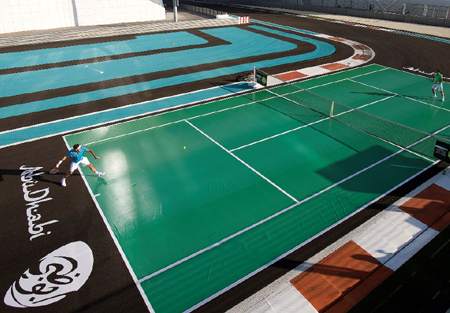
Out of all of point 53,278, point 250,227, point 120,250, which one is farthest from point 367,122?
point 53,278

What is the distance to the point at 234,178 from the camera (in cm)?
1407

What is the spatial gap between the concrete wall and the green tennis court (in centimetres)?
3491

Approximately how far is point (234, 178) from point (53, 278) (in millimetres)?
7884

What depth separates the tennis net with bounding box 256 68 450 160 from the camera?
16.4 meters

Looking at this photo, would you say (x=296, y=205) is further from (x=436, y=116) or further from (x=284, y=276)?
(x=436, y=116)

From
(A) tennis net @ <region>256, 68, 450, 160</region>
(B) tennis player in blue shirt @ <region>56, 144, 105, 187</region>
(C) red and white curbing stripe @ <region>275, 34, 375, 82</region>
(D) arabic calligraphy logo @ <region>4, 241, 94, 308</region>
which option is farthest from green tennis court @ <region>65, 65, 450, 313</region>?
(C) red and white curbing stripe @ <region>275, 34, 375, 82</region>

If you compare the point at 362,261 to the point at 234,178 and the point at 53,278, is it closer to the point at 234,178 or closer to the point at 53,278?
the point at 234,178

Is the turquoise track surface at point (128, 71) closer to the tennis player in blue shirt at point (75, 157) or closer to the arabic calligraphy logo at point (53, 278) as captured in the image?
the tennis player in blue shirt at point (75, 157)

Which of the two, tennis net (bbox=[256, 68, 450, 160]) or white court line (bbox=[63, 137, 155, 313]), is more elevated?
tennis net (bbox=[256, 68, 450, 160])

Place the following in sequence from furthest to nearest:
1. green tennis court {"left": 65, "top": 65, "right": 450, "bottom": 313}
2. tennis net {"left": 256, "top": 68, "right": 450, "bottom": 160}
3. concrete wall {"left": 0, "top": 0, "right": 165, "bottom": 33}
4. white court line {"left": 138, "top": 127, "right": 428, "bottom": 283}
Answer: concrete wall {"left": 0, "top": 0, "right": 165, "bottom": 33}
tennis net {"left": 256, "top": 68, "right": 450, "bottom": 160}
green tennis court {"left": 65, "top": 65, "right": 450, "bottom": 313}
white court line {"left": 138, "top": 127, "right": 428, "bottom": 283}

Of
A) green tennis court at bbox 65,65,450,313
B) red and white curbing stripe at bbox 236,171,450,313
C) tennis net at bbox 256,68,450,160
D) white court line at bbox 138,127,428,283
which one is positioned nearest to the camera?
red and white curbing stripe at bbox 236,171,450,313

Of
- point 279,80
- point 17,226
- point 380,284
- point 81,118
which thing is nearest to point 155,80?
point 81,118

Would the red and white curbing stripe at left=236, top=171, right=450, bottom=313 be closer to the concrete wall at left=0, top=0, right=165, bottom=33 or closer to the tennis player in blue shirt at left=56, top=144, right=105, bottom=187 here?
the tennis player in blue shirt at left=56, top=144, right=105, bottom=187

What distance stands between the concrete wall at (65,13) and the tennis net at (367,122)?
35765 mm
